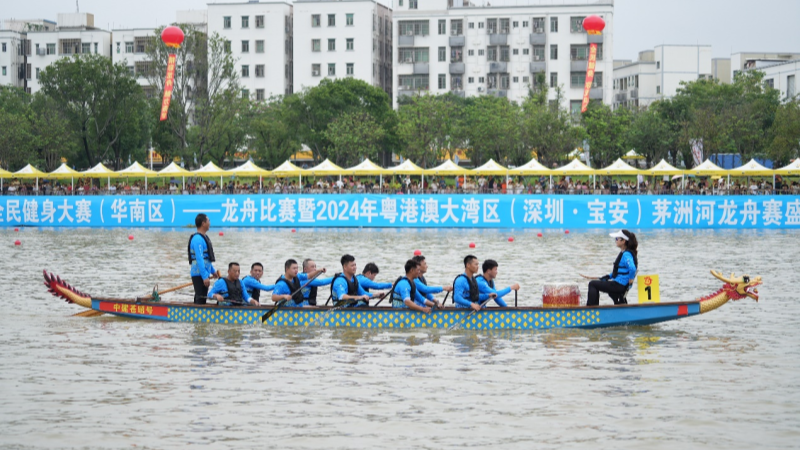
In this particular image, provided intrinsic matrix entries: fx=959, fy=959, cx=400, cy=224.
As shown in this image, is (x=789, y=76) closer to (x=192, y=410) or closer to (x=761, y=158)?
(x=761, y=158)

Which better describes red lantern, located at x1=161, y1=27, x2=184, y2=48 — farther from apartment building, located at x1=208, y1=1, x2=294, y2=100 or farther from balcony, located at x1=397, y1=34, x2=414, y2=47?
balcony, located at x1=397, y1=34, x2=414, y2=47

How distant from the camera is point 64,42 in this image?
364ft

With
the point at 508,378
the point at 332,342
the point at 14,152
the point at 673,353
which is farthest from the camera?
the point at 14,152

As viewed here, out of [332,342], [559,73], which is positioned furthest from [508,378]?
[559,73]

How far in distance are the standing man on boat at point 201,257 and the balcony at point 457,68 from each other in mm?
87070

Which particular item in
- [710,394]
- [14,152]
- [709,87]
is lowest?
[710,394]

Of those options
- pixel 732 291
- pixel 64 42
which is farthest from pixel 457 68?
pixel 732 291

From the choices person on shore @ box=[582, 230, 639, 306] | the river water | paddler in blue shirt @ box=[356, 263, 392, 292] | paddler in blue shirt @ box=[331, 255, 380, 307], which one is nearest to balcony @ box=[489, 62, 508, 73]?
the river water

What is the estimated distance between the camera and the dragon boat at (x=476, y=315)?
16453 millimetres

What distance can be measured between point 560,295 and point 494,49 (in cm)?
8854

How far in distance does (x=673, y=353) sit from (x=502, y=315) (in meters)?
2.96

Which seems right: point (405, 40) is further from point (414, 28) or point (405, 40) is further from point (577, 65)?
point (577, 65)

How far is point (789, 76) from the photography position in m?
86.0

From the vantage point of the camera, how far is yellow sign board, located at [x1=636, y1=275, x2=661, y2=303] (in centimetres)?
1700
